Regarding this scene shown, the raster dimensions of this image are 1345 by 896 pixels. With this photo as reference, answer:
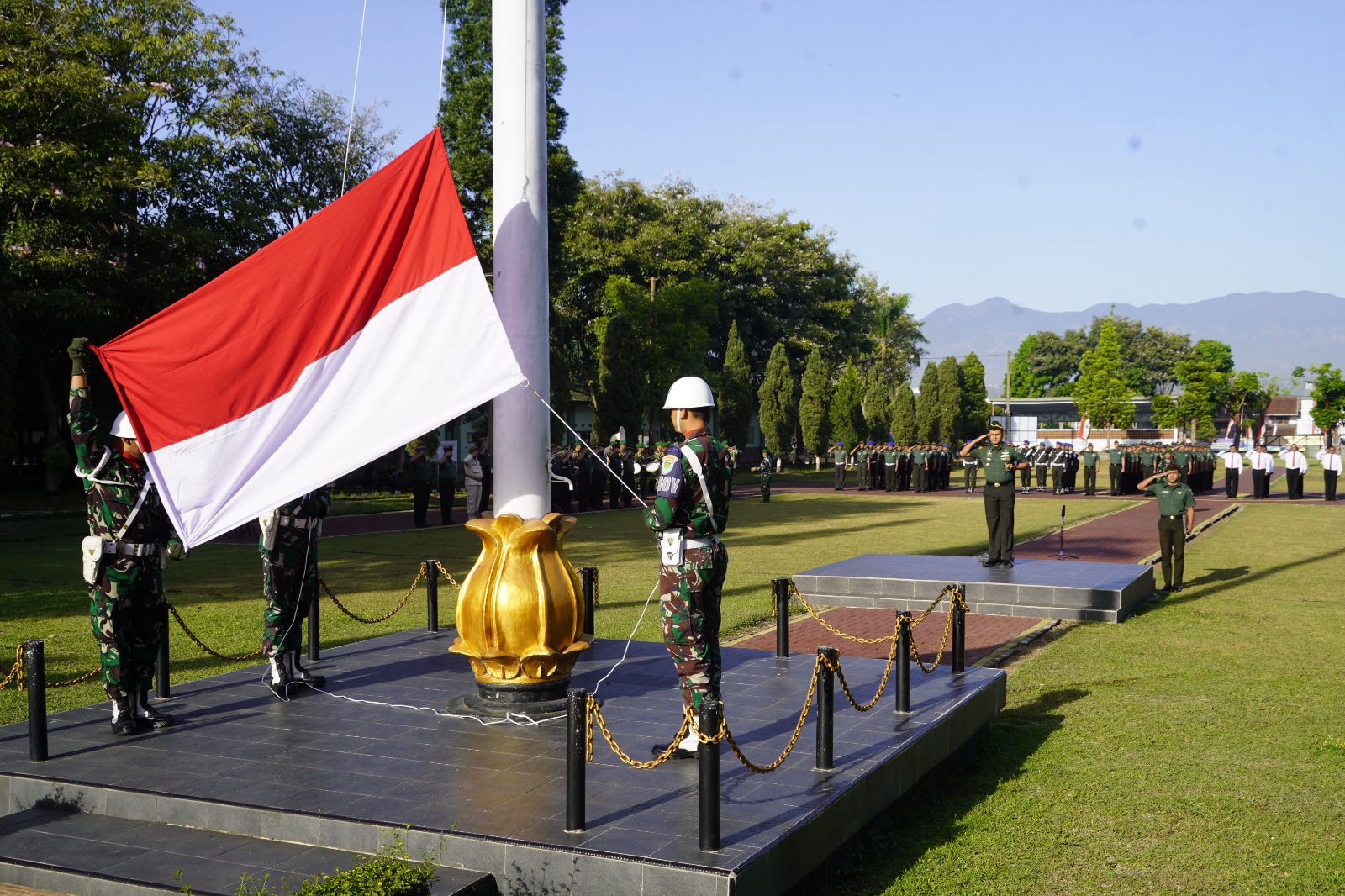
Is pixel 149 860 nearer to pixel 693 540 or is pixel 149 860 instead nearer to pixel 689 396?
pixel 693 540

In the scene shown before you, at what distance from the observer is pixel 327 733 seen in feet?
23.4

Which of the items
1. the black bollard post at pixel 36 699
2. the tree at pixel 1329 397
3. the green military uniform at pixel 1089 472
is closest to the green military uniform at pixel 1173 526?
the black bollard post at pixel 36 699

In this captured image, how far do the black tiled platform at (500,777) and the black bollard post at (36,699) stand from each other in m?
0.10

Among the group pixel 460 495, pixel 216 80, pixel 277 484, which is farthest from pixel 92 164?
pixel 277 484

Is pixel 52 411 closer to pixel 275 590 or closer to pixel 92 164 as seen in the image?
pixel 92 164

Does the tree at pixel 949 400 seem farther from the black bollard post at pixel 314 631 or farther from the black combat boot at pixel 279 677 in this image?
the black combat boot at pixel 279 677

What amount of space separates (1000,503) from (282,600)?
33.7 feet

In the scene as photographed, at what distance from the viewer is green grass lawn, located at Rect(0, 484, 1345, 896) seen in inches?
232

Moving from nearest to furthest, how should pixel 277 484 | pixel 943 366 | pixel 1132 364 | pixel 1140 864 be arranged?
pixel 1140 864, pixel 277 484, pixel 943 366, pixel 1132 364

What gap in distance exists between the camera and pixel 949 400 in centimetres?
6738

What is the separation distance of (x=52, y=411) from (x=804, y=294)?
38.5m

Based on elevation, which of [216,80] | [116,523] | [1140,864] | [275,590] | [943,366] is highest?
[216,80]

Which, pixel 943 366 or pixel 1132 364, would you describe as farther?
pixel 1132 364

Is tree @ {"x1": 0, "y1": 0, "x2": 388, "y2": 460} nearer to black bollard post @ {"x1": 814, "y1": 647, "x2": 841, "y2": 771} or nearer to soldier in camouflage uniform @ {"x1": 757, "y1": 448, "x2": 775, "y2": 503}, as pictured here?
soldier in camouflage uniform @ {"x1": 757, "y1": 448, "x2": 775, "y2": 503}
